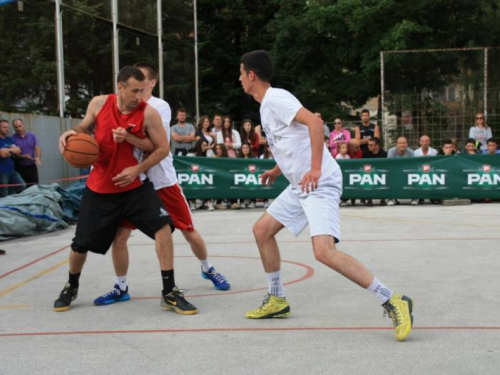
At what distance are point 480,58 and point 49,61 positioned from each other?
11.0m

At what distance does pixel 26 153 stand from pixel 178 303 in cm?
1017

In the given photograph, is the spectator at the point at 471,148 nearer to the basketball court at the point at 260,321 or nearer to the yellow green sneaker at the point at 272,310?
the basketball court at the point at 260,321

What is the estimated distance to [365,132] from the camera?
17016 millimetres

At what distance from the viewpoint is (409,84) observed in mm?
19719

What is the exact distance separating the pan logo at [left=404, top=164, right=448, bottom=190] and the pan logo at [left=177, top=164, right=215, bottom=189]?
4055mm

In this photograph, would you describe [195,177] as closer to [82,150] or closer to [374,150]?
[374,150]

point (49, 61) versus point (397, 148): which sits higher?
point (49, 61)

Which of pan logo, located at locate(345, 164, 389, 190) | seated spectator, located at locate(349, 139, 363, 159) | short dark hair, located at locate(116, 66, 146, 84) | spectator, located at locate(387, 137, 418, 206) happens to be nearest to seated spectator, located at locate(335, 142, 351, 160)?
seated spectator, located at locate(349, 139, 363, 159)

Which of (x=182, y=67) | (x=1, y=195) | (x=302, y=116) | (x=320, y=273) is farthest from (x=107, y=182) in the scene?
(x=182, y=67)

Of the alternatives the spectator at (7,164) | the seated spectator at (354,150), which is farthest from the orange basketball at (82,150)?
the seated spectator at (354,150)

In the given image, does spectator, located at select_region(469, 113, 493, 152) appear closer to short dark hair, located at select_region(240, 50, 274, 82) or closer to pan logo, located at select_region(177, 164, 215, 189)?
pan logo, located at select_region(177, 164, 215, 189)

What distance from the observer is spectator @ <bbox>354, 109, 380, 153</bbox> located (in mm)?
16781

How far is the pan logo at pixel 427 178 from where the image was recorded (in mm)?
15680

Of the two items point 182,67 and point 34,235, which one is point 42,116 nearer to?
point 34,235
